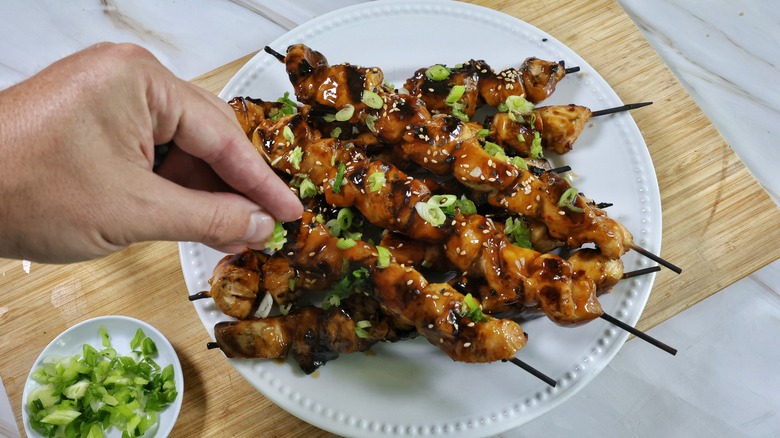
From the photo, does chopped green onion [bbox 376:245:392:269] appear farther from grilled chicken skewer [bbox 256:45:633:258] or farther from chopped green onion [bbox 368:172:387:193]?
grilled chicken skewer [bbox 256:45:633:258]

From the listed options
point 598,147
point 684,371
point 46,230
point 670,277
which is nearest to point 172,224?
point 46,230

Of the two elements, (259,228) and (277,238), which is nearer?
(259,228)

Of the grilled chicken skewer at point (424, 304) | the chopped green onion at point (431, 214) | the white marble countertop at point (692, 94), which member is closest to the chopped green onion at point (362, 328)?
the grilled chicken skewer at point (424, 304)

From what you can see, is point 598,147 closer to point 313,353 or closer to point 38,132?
point 313,353

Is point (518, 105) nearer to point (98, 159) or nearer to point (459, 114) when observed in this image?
point (459, 114)

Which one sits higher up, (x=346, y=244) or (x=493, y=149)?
(x=493, y=149)

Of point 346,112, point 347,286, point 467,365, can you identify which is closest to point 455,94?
point 346,112

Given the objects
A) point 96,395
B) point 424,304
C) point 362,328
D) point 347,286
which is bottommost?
point 96,395
